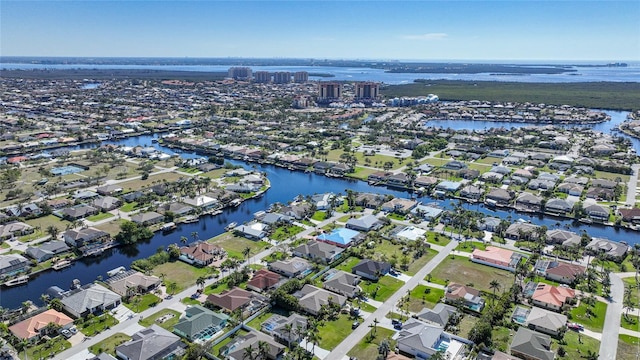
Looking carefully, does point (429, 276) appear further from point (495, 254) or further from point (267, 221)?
point (267, 221)

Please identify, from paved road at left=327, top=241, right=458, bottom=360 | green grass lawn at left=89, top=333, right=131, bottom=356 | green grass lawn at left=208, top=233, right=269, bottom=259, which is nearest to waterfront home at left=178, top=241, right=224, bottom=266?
green grass lawn at left=208, top=233, right=269, bottom=259

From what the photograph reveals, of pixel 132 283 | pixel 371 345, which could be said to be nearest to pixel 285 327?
pixel 371 345

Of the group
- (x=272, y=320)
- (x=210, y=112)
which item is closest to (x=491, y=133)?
(x=210, y=112)

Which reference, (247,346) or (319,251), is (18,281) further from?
(319,251)

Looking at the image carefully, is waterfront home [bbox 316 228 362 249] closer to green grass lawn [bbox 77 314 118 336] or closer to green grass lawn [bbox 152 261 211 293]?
green grass lawn [bbox 152 261 211 293]

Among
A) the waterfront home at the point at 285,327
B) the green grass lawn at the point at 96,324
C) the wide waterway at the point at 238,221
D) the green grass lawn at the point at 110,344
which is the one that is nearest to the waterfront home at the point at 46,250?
the wide waterway at the point at 238,221

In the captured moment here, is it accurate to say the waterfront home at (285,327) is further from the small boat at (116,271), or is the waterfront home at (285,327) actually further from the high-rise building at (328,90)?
the high-rise building at (328,90)

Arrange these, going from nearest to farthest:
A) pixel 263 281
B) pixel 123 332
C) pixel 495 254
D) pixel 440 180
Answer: pixel 123 332
pixel 263 281
pixel 495 254
pixel 440 180
